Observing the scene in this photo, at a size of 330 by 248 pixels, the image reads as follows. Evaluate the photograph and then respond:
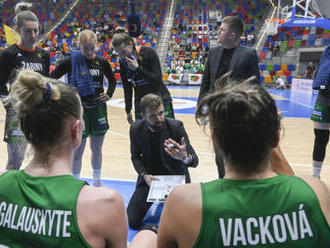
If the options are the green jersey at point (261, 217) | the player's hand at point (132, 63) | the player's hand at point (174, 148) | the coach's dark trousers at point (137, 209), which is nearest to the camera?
the green jersey at point (261, 217)

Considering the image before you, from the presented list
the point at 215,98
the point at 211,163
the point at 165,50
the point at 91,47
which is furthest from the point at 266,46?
the point at 215,98

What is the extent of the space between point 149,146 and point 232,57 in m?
1.19

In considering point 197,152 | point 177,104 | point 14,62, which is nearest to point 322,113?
point 197,152

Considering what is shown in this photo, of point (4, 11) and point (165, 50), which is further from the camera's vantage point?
point (4, 11)

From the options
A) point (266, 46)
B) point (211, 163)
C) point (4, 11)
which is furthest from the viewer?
point (4, 11)

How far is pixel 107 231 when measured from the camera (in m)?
0.98

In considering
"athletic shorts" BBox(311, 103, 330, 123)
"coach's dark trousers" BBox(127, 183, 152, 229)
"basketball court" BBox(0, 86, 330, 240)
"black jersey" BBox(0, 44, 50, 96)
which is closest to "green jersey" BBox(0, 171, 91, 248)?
"basketball court" BBox(0, 86, 330, 240)

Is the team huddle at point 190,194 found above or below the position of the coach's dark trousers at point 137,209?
above

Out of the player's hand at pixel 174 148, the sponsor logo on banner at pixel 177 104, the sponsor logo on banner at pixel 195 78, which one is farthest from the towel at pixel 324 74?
the sponsor logo on banner at pixel 195 78

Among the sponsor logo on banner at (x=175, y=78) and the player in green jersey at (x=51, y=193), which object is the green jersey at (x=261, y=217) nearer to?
the player in green jersey at (x=51, y=193)

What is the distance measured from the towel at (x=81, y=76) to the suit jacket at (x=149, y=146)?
63 centimetres

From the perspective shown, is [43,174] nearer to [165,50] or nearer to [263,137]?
[263,137]

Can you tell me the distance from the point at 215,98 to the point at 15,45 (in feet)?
8.68

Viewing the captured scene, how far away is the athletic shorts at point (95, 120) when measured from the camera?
330 centimetres
